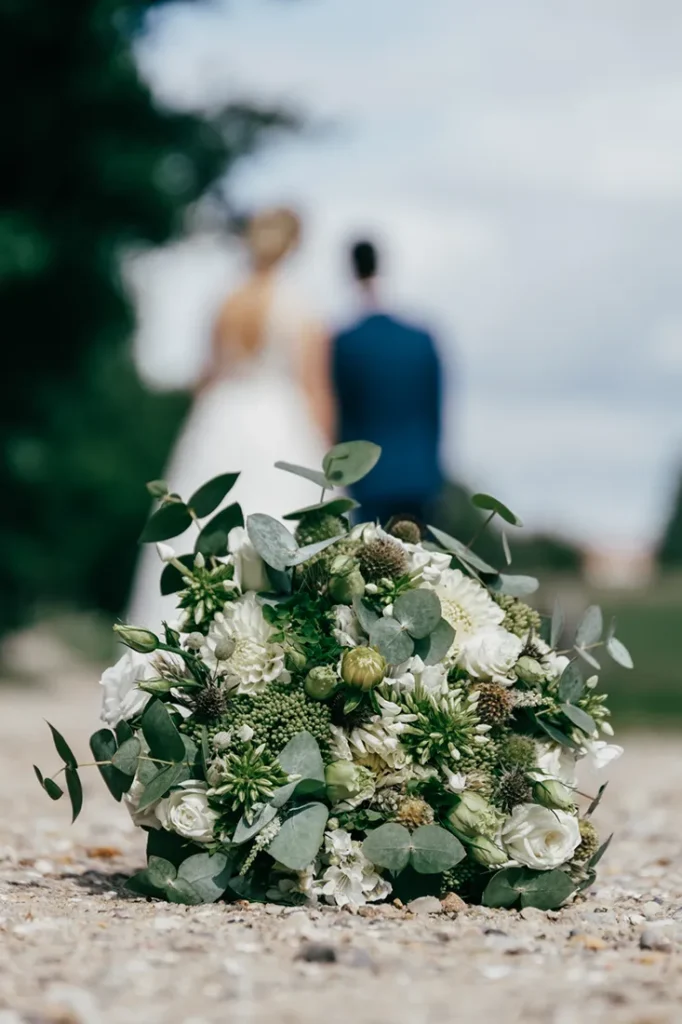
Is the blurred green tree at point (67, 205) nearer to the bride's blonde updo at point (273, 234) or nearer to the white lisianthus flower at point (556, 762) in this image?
the bride's blonde updo at point (273, 234)

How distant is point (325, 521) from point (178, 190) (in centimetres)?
1136

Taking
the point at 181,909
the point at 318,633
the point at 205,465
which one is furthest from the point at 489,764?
the point at 205,465

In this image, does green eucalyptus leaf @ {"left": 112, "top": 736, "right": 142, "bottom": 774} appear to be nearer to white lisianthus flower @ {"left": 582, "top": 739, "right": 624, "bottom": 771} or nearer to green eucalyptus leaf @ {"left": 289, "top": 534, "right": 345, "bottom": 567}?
green eucalyptus leaf @ {"left": 289, "top": 534, "right": 345, "bottom": 567}

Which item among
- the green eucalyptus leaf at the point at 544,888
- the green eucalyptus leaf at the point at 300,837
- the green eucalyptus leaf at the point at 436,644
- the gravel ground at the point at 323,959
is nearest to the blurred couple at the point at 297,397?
the gravel ground at the point at 323,959

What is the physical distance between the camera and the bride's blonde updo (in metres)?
7.14

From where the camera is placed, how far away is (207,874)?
3066 millimetres

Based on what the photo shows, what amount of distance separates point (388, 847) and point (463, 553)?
786 mm

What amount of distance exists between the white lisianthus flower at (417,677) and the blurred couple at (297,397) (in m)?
3.72

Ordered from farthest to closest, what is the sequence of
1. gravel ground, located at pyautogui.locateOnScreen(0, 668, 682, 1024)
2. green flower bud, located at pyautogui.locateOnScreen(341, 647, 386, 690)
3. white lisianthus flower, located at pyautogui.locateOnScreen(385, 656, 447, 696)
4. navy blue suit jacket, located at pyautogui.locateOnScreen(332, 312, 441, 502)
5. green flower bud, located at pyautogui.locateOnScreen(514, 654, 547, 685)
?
1. navy blue suit jacket, located at pyautogui.locateOnScreen(332, 312, 441, 502)
2. green flower bud, located at pyautogui.locateOnScreen(514, 654, 547, 685)
3. white lisianthus flower, located at pyautogui.locateOnScreen(385, 656, 447, 696)
4. green flower bud, located at pyautogui.locateOnScreen(341, 647, 386, 690)
5. gravel ground, located at pyautogui.locateOnScreen(0, 668, 682, 1024)

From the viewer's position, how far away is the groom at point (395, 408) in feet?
22.5

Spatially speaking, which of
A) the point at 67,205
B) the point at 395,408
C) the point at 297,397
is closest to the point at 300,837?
the point at 395,408

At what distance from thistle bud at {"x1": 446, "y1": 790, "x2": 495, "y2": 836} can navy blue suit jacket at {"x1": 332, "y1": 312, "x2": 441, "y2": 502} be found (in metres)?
3.80

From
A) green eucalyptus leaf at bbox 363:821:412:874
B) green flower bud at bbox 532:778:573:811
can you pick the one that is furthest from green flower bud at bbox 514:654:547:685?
green eucalyptus leaf at bbox 363:821:412:874

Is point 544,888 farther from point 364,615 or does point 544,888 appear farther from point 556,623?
point 364,615
